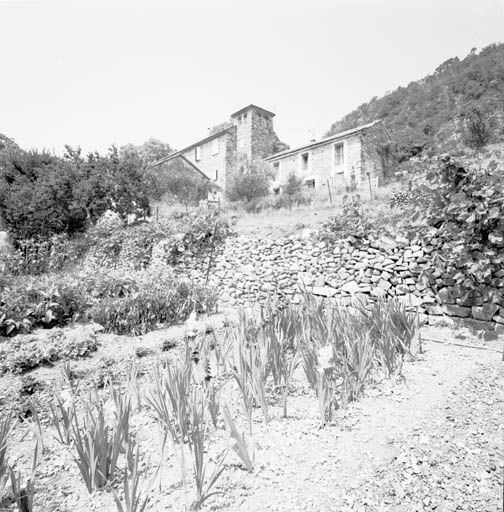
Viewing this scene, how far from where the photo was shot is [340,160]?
19.0 m

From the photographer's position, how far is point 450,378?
8.25 feet

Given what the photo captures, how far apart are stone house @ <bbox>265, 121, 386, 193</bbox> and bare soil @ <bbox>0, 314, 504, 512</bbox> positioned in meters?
15.3

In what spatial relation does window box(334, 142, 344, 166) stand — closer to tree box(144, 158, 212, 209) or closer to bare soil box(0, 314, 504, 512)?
tree box(144, 158, 212, 209)

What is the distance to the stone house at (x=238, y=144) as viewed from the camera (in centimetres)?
2350

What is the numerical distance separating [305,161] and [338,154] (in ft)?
7.60

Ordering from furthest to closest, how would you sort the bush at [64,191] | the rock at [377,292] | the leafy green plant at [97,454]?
the bush at [64,191], the rock at [377,292], the leafy green plant at [97,454]

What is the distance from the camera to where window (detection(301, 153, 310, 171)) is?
20391 mm

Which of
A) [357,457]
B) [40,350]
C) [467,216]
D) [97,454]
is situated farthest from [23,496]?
[467,216]

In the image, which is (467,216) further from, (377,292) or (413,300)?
(377,292)

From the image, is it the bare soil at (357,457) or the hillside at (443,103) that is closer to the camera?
the bare soil at (357,457)

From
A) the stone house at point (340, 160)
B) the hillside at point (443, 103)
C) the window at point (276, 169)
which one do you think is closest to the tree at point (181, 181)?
the window at point (276, 169)

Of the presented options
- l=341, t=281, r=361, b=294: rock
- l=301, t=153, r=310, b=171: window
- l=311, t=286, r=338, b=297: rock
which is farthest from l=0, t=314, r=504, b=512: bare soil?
l=301, t=153, r=310, b=171: window

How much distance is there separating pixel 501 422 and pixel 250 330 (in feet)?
6.43

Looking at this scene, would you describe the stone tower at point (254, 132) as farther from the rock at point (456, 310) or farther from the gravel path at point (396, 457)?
the gravel path at point (396, 457)
